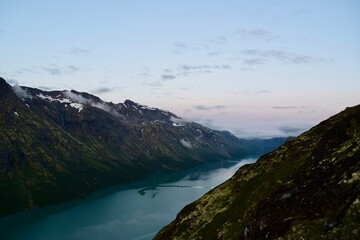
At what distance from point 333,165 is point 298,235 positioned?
485 inches

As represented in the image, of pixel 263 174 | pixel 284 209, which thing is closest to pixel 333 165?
pixel 284 209

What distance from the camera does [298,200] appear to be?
38844 millimetres

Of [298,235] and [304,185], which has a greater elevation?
[304,185]

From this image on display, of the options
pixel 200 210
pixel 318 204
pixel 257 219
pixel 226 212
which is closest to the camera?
pixel 318 204

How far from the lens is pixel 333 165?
1590 inches

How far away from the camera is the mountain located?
1208 inches

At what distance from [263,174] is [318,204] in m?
37.8

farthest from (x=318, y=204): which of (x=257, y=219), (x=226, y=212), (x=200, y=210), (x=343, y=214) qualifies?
(x=200, y=210)

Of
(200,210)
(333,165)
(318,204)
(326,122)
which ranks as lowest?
(200,210)

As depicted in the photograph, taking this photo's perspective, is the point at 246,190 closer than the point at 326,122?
Yes

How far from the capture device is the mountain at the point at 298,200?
30.7m

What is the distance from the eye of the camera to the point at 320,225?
3100 centimetres

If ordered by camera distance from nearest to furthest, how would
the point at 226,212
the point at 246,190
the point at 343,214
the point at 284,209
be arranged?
1. the point at 343,214
2. the point at 284,209
3. the point at 226,212
4. the point at 246,190

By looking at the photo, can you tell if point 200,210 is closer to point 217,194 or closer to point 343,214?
point 217,194
